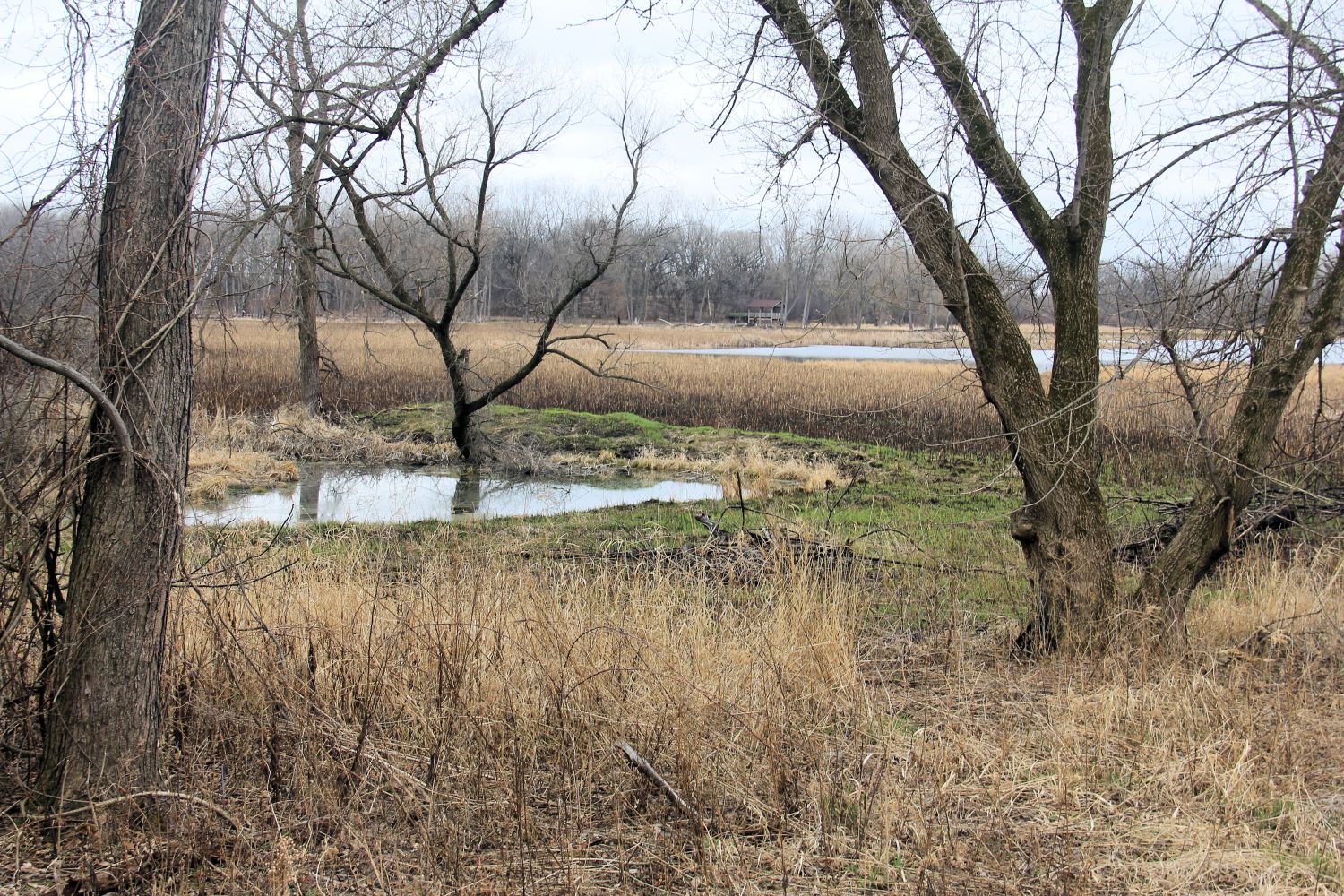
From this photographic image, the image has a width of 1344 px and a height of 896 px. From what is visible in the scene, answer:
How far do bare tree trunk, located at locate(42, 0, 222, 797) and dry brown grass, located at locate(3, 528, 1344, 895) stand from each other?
30 cm

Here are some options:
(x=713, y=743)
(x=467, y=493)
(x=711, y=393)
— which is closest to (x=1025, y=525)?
(x=713, y=743)

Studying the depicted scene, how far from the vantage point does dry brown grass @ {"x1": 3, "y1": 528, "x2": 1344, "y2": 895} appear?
2.94 m

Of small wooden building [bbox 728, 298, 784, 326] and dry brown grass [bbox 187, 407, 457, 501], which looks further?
small wooden building [bbox 728, 298, 784, 326]

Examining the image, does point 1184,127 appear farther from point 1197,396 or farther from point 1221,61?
point 1197,396

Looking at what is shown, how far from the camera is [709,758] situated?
11.7 ft

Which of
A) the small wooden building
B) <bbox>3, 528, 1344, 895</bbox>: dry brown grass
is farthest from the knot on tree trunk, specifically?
the small wooden building

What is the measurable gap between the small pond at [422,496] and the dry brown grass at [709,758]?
656cm

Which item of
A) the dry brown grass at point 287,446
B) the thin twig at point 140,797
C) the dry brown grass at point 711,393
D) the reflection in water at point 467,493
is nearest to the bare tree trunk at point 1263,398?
the thin twig at point 140,797

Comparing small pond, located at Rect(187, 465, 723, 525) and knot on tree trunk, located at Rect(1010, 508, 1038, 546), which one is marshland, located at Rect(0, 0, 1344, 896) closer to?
knot on tree trunk, located at Rect(1010, 508, 1038, 546)

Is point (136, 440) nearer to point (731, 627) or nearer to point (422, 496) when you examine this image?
point (731, 627)

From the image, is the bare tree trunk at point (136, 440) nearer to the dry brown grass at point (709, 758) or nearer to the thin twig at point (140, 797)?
the thin twig at point (140, 797)

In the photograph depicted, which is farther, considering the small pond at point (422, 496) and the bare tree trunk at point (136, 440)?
the small pond at point (422, 496)

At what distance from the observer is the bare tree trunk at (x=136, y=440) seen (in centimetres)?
300

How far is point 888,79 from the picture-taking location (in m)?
5.54
